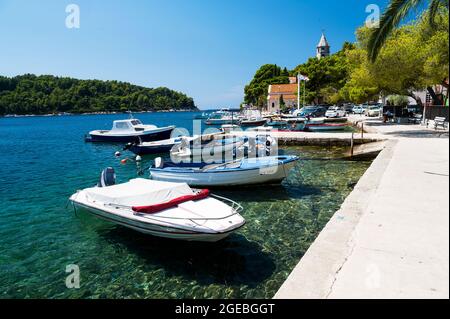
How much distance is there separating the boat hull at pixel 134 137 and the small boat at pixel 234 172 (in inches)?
716

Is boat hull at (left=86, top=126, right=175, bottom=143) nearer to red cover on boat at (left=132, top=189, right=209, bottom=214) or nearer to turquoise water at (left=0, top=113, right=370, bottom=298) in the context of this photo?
turquoise water at (left=0, top=113, right=370, bottom=298)

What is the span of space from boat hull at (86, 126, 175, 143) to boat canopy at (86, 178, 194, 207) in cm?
2203

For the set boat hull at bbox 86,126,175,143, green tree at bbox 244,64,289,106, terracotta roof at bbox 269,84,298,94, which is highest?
green tree at bbox 244,64,289,106

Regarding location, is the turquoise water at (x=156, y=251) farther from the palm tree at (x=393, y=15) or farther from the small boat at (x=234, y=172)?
the palm tree at (x=393, y=15)

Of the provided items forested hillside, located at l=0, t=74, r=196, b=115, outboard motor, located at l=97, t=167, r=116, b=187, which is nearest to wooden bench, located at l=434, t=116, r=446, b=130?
outboard motor, located at l=97, t=167, r=116, b=187

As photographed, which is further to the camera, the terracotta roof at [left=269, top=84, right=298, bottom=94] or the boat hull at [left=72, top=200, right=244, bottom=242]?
the terracotta roof at [left=269, top=84, right=298, bottom=94]

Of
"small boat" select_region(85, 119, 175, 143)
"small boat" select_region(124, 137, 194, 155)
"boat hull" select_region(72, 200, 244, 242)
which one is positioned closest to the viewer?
"boat hull" select_region(72, 200, 244, 242)

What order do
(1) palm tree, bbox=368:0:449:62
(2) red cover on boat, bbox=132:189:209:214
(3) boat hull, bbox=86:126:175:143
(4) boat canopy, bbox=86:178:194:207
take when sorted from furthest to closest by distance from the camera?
1. (3) boat hull, bbox=86:126:175:143
2. (1) palm tree, bbox=368:0:449:62
3. (4) boat canopy, bbox=86:178:194:207
4. (2) red cover on boat, bbox=132:189:209:214

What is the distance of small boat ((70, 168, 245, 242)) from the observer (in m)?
7.68

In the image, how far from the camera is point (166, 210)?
8.44m

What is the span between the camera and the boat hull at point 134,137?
110ft
